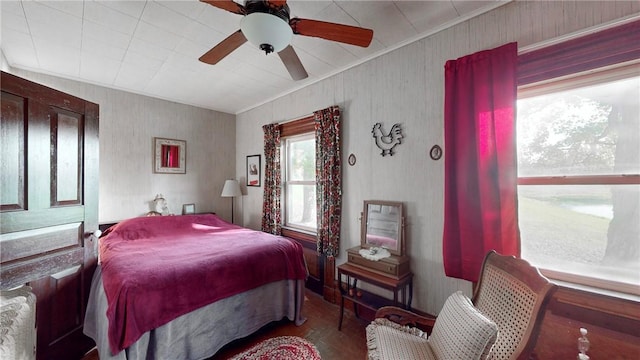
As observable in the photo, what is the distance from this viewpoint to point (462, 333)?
116cm

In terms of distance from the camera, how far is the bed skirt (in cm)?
163

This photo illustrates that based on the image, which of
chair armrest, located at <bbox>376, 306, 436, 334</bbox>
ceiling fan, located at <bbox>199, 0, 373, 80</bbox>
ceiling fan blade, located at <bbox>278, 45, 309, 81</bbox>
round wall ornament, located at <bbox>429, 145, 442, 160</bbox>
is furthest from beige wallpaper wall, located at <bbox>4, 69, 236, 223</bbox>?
round wall ornament, located at <bbox>429, 145, 442, 160</bbox>

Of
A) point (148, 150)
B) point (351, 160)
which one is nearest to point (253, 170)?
point (148, 150)

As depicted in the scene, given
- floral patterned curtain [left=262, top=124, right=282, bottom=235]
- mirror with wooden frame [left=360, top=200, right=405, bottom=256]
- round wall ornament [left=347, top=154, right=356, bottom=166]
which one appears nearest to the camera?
mirror with wooden frame [left=360, top=200, right=405, bottom=256]

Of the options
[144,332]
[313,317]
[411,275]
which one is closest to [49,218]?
[144,332]

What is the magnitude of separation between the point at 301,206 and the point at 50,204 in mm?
2454

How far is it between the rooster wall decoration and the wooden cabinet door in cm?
251


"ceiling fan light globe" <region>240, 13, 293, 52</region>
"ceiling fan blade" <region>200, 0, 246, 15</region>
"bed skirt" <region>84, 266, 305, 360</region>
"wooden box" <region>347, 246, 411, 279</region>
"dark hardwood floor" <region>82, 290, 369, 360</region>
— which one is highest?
"ceiling fan blade" <region>200, 0, 246, 15</region>

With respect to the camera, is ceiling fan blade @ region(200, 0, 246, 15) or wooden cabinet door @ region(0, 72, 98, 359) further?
wooden cabinet door @ region(0, 72, 98, 359)

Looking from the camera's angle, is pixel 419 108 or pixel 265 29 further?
pixel 419 108

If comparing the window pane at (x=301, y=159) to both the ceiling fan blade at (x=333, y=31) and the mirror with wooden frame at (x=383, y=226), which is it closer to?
the mirror with wooden frame at (x=383, y=226)

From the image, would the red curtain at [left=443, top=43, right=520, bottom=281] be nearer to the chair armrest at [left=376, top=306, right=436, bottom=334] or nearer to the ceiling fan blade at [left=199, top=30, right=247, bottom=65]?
the chair armrest at [left=376, top=306, right=436, bottom=334]

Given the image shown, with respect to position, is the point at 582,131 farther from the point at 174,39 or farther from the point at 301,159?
the point at 174,39

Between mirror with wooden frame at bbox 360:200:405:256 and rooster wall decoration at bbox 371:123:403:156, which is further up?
rooster wall decoration at bbox 371:123:403:156
